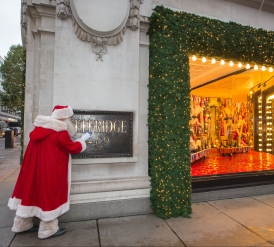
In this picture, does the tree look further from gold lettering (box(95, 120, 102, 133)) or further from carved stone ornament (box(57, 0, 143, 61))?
gold lettering (box(95, 120, 102, 133))

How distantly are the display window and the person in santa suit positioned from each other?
5.49m

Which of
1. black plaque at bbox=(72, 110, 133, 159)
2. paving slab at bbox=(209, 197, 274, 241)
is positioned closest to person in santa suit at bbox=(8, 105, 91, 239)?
black plaque at bbox=(72, 110, 133, 159)

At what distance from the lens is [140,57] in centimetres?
491

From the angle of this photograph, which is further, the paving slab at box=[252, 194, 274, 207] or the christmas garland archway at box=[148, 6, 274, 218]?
the paving slab at box=[252, 194, 274, 207]

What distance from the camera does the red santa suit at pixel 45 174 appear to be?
11.2ft

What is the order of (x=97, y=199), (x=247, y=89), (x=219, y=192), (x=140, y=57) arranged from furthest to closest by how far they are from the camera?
(x=247, y=89) → (x=219, y=192) → (x=140, y=57) → (x=97, y=199)

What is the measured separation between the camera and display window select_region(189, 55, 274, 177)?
8.79 m

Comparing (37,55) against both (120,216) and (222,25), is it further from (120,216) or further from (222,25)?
(222,25)

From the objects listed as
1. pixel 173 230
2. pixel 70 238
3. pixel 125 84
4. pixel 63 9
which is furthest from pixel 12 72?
pixel 173 230

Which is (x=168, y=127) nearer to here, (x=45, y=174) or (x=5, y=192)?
(x=45, y=174)

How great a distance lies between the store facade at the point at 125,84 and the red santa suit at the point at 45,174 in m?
0.71

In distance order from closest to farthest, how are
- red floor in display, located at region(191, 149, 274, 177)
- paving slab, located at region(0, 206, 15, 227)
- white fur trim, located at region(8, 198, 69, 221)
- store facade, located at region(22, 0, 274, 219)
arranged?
white fur trim, located at region(8, 198, 69, 221) < paving slab, located at region(0, 206, 15, 227) < store facade, located at region(22, 0, 274, 219) < red floor in display, located at region(191, 149, 274, 177)

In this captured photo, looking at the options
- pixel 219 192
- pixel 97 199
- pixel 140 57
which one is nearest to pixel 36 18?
pixel 140 57

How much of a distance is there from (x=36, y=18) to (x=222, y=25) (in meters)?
4.22
